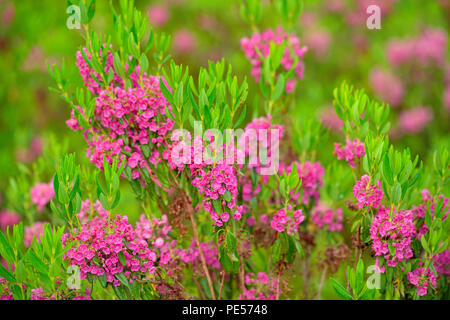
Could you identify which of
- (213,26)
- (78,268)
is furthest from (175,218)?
(213,26)

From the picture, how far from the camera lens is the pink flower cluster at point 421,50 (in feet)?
14.8

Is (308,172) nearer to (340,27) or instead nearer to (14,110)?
(14,110)

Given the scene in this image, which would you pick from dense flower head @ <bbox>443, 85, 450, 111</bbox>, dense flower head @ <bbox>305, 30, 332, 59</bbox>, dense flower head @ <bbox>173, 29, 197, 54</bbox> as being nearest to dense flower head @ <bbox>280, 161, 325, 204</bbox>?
dense flower head @ <bbox>443, 85, 450, 111</bbox>

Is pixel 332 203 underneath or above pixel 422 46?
underneath

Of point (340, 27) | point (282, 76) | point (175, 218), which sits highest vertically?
point (340, 27)

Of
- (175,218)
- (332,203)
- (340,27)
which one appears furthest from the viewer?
(340,27)

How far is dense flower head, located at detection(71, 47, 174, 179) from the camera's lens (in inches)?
67.2

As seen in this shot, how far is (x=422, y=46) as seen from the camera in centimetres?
459

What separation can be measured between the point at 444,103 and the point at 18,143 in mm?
3606

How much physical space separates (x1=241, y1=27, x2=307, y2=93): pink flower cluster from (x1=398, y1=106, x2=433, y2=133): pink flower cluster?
2581 mm

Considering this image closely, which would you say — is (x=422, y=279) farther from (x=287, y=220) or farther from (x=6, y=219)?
(x=6, y=219)

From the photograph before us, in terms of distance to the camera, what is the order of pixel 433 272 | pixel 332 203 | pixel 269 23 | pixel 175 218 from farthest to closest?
pixel 269 23
pixel 332 203
pixel 175 218
pixel 433 272

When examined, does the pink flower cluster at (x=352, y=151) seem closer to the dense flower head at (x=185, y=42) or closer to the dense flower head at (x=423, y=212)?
the dense flower head at (x=423, y=212)

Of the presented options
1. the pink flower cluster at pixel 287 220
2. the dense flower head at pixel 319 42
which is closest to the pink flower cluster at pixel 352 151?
the pink flower cluster at pixel 287 220
